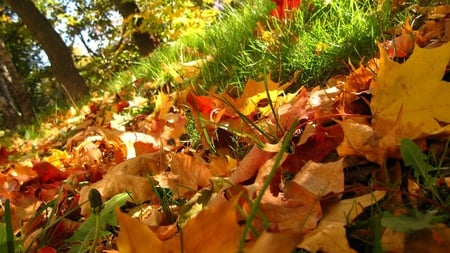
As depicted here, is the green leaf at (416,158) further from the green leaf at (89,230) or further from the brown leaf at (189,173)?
the green leaf at (89,230)

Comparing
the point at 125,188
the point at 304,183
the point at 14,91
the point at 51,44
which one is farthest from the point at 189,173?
the point at 14,91

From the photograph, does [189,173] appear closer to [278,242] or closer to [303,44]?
[278,242]

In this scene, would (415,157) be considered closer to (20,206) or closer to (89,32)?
(20,206)

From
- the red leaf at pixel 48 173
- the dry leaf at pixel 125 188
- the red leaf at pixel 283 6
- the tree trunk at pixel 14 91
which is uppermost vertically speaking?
the tree trunk at pixel 14 91

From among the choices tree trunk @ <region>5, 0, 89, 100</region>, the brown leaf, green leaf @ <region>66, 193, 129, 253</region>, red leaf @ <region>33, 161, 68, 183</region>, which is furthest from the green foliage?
tree trunk @ <region>5, 0, 89, 100</region>

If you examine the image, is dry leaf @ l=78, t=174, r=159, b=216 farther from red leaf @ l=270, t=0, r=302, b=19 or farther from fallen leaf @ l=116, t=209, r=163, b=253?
red leaf @ l=270, t=0, r=302, b=19

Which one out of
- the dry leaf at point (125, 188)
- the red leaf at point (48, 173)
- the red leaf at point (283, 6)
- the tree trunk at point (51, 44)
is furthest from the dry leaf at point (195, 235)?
the tree trunk at point (51, 44)

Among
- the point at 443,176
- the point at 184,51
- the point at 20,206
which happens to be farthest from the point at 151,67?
the point at 443,176
